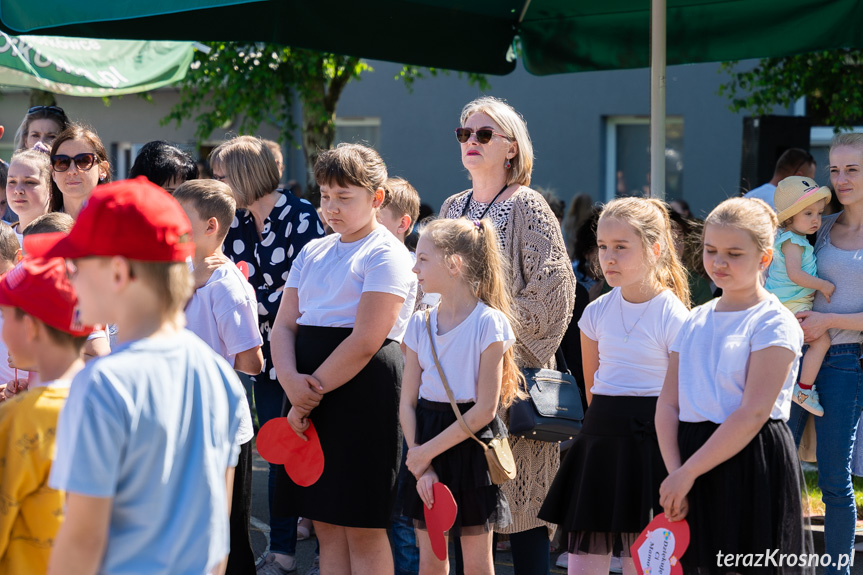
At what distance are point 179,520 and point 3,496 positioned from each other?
43 cm

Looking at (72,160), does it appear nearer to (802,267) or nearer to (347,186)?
(347,186)

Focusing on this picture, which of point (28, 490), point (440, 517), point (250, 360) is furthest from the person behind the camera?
point (250, 360)

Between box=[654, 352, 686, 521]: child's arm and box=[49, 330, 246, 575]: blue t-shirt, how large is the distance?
4.95 ft

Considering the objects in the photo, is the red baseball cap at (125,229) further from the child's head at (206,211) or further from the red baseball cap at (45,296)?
the child's head at (206,211)

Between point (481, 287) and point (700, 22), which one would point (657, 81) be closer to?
point (700, 22)

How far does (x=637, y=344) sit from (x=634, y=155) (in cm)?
1152

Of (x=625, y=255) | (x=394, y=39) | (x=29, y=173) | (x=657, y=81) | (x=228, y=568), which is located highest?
(x=394, y=39)

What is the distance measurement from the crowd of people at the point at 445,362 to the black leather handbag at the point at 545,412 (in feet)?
0.21

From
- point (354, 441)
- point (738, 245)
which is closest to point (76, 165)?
point (354, 441)

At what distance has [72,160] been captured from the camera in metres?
4.27

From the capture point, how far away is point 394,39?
5340 millimetres

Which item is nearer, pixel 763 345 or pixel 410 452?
pixel 763 345

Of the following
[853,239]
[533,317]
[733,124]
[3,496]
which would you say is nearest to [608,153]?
[733,124]

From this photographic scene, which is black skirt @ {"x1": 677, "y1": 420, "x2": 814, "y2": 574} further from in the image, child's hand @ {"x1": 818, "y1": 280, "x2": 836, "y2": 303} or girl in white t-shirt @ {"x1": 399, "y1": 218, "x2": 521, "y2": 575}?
child's hand @ {"x1": 818, "y1": 280, "x2": 836, "y2": 303}
